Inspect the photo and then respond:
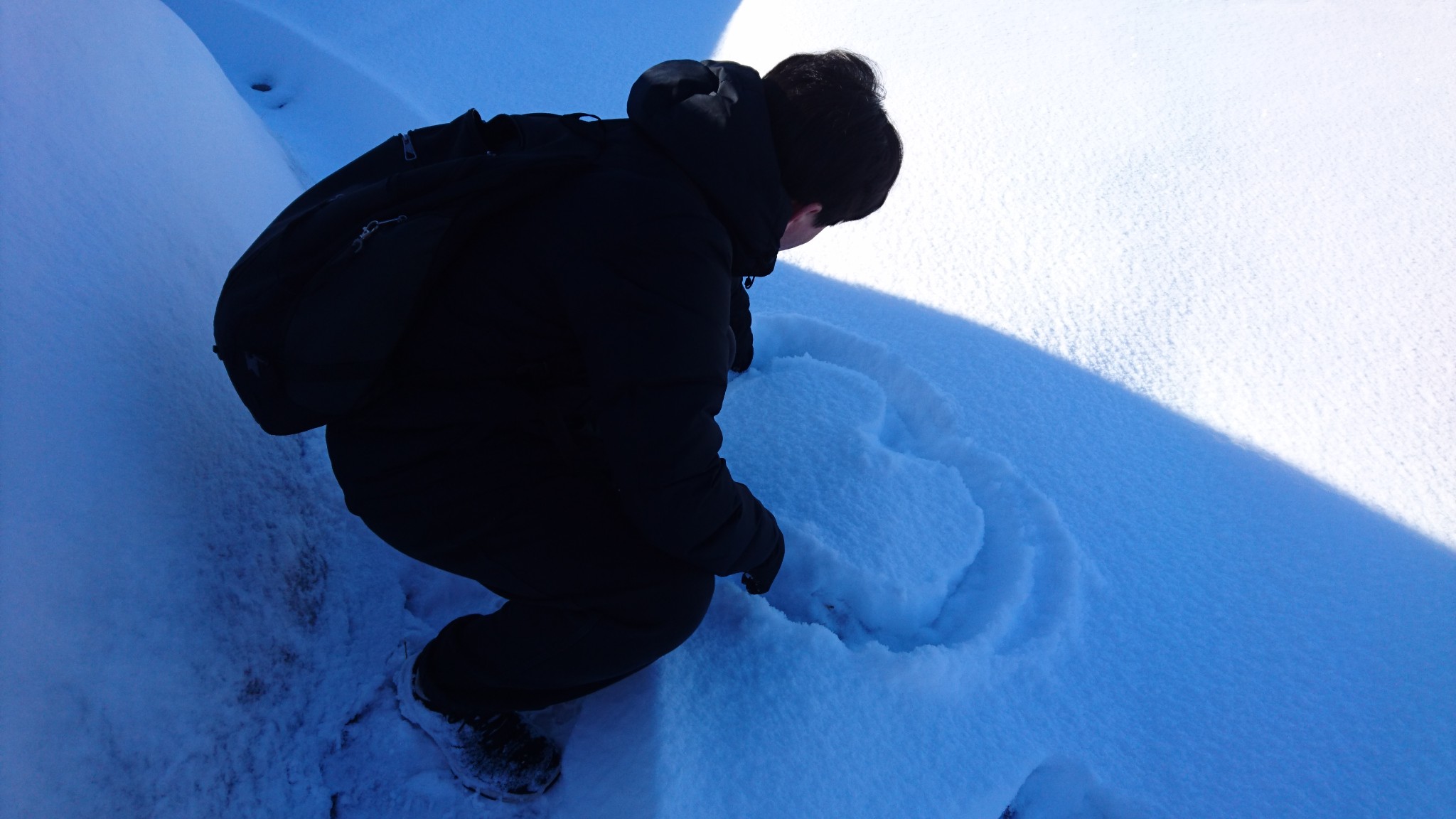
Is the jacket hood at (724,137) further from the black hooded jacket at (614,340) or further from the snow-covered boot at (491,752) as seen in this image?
the snow-covered boot at (491,752)

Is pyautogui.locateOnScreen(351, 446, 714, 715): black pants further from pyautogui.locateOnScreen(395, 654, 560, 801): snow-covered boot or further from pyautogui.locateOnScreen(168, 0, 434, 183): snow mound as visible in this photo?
pyautogui.locateOnScreen(168, 0, 434, 183): snow mound

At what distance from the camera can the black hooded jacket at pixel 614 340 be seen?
73 centimetres

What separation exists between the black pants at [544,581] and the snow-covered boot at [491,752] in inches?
1.3

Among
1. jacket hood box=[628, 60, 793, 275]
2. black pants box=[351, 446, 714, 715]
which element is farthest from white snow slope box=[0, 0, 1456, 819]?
jacket hood box=[628, 60, 793, 275]

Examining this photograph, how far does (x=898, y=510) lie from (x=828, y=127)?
2.16 feet

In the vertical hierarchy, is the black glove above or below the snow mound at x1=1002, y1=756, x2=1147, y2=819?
above

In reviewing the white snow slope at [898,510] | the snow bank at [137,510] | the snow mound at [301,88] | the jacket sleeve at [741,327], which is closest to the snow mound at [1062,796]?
the white snow slope at [898,510]

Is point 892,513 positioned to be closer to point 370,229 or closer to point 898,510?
point 898,510

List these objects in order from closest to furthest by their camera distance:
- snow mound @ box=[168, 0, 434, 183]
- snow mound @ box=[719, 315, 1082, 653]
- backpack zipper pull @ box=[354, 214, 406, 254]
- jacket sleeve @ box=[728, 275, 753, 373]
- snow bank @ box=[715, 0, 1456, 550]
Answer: backpack zipper pull @ box=[354, 214, 406, 254], snow mound @ box=[719, 315, 1082, 653], jacket sleeve @ box=[728, 275, 753, 373], snow bank @ box=[715, 0, 1456, 550], snow mound @ box=[168, 0, 434, 183]

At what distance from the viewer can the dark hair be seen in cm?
81

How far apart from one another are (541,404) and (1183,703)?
3.26ft

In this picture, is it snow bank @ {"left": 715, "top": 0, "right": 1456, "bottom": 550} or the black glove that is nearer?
the black glove

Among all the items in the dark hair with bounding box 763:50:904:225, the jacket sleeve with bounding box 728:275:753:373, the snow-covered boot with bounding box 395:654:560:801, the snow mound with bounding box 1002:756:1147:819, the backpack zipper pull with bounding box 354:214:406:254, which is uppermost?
the dark hair with bounding box 763:50:904:225

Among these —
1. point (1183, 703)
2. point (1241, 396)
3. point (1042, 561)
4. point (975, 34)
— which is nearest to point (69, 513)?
point (1042, 561)
